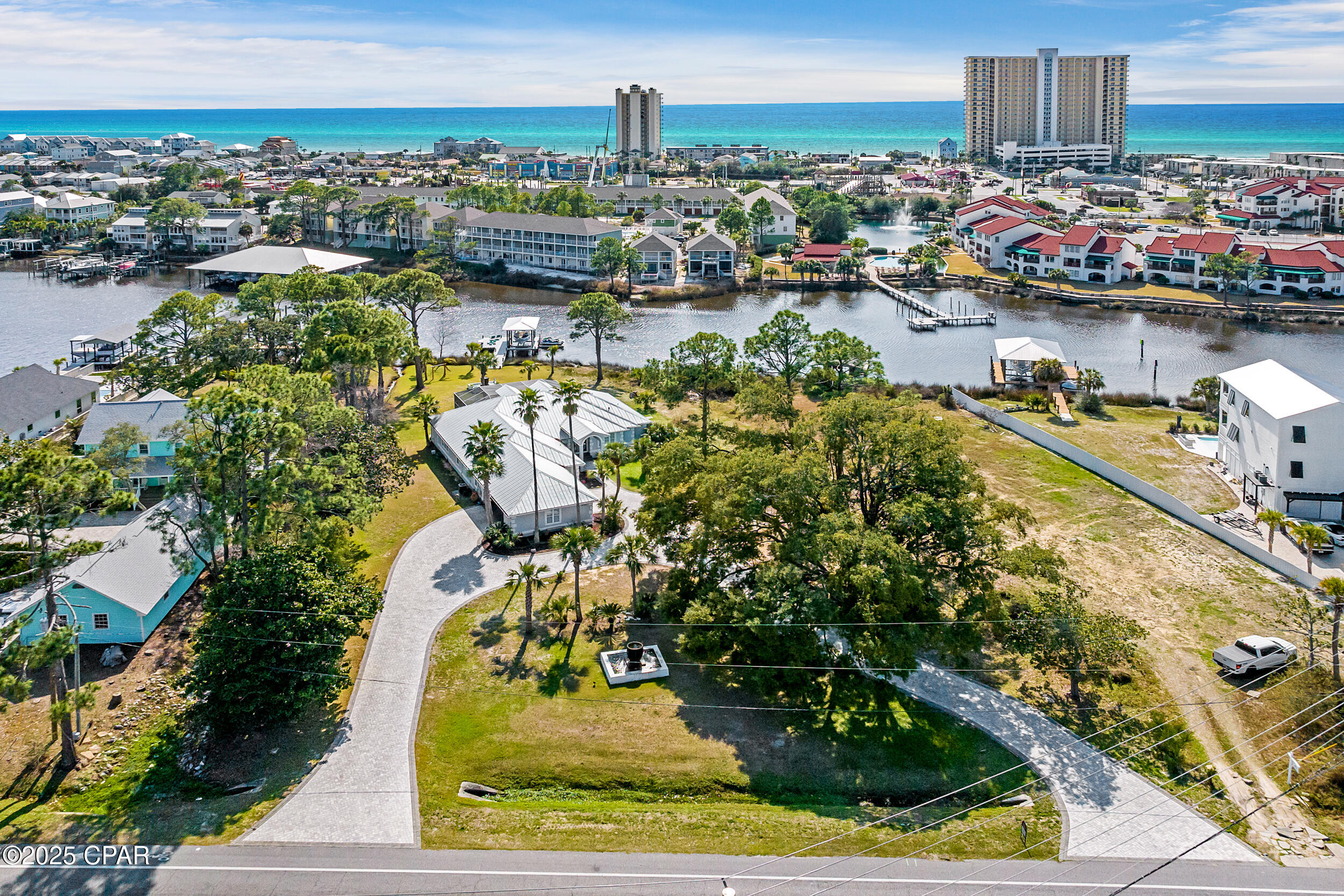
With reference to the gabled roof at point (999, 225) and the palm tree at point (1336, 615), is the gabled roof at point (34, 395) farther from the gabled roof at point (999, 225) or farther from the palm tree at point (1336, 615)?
the gabled roof at point (999, 225)

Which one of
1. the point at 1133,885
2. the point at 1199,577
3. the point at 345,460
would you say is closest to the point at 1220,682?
the point at 1199,577

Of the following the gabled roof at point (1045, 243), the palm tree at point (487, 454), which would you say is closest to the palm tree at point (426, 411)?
the palm tree at point (487, 454)

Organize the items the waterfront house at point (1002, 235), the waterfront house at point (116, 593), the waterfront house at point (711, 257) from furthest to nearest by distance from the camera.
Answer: the waterfront house at point (1002, 235), the waterfront house at point (711, 257), the waterfront house at point (116, 593)

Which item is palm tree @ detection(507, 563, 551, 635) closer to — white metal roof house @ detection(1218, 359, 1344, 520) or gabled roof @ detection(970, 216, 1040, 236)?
white metal roof house @ detection(1218, 359, 1344, 520)

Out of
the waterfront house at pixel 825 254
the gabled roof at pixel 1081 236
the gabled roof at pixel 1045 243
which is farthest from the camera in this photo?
the waterfront house at pixel 825 254

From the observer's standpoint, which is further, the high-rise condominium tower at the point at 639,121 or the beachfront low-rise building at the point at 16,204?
the high-rise condominium tower at the point at 639,121

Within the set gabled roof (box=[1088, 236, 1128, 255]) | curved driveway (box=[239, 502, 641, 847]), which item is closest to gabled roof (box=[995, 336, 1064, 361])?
curved driveway (box=[239, 502, 641, 847])

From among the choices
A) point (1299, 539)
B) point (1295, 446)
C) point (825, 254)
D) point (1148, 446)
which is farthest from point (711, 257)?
point (1299, 539)
